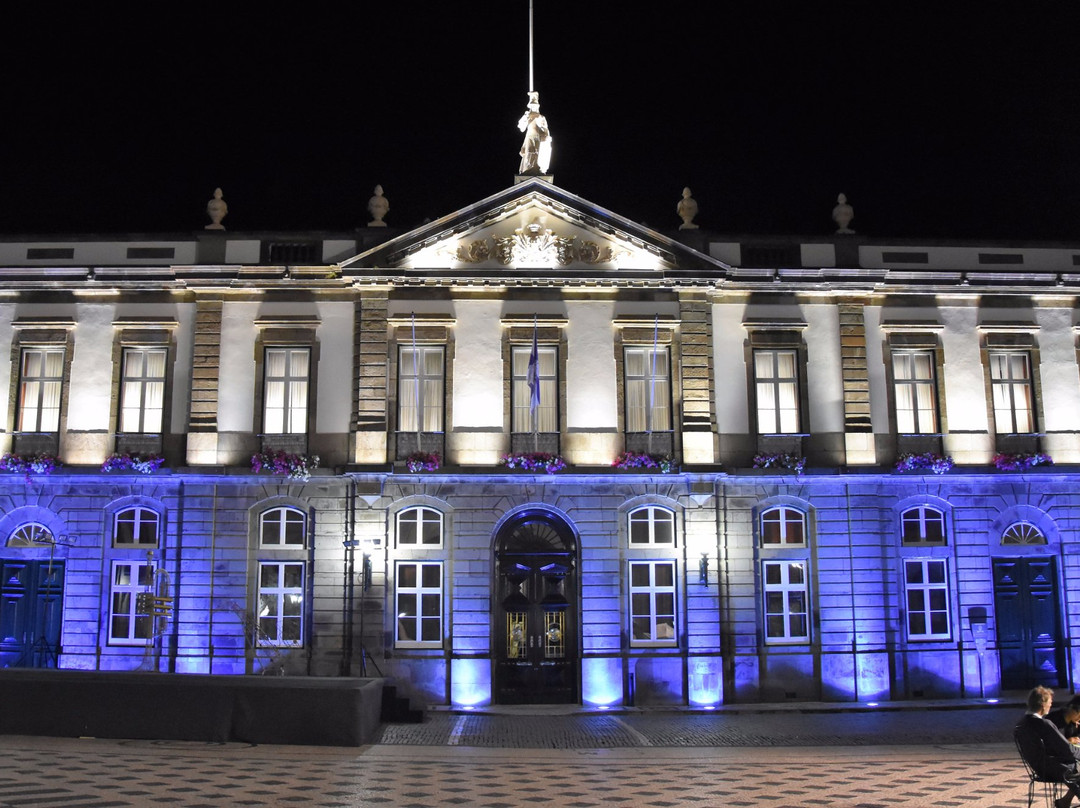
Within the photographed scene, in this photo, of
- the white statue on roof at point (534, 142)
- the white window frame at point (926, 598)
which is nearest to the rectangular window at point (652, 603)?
the white window frame at point (926, 598)

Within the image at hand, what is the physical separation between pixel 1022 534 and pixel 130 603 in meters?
18.9

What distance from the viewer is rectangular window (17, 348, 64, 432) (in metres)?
22.3

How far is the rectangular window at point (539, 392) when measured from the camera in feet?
72.0

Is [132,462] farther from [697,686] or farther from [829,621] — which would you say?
[829,621]

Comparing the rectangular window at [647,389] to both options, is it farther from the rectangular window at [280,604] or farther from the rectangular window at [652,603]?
the rectangular window at [280,604]

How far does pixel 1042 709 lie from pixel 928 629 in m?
12.5

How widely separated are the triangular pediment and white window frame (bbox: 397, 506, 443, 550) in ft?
16.6

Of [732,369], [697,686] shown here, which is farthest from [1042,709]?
[732,369]

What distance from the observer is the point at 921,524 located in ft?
73.5

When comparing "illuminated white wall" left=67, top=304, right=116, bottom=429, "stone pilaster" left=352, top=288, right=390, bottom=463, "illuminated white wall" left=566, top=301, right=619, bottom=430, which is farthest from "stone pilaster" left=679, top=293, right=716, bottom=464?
"illuminated white wall" left=67, top=304, right=116, bottom=429

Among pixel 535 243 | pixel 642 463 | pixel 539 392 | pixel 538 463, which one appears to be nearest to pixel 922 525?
pixel 642 463

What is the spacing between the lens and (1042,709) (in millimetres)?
10039

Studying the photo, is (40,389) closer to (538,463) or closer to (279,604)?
(279,604)

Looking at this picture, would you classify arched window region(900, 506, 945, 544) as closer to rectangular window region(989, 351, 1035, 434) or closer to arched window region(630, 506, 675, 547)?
rectangular window region(989, 351, 1035, 434)
